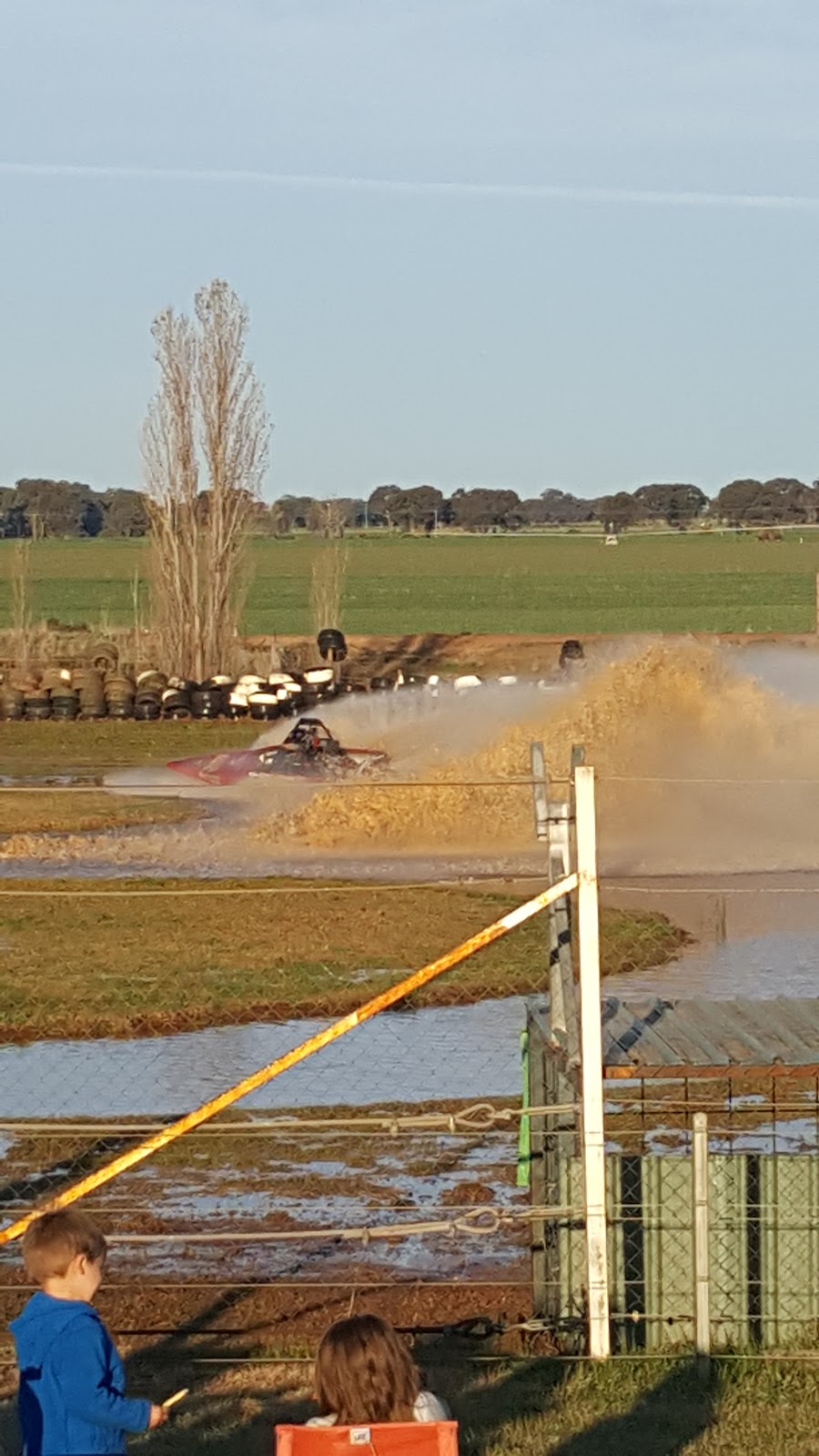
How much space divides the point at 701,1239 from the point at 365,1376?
2.79 meters

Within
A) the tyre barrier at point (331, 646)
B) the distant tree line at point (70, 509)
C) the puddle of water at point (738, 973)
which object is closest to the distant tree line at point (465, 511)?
the distant tree line at point (70, 509)

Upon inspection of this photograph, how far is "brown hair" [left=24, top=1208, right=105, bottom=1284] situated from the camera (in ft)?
18.0

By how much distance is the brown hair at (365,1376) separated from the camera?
5.24 m

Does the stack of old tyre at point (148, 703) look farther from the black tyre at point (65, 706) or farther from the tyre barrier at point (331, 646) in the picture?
the tyre barrier at point (331, 646)

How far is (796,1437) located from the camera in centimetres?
720

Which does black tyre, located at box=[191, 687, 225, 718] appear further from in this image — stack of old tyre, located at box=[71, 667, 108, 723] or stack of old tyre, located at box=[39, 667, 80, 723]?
stack of old tyre, located at box=[39, 667, 80, 723]

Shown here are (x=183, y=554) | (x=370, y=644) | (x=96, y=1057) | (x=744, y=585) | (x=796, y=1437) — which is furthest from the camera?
(x=744, y=585)

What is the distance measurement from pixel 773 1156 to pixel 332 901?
14.5m

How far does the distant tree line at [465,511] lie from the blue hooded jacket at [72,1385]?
4788 inches

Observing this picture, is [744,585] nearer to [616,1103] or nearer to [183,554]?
[183,554]

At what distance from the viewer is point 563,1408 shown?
7539 millimetres

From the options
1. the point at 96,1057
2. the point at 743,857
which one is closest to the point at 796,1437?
the point at 96,1057

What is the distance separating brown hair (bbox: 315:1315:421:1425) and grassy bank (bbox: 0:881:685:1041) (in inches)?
363

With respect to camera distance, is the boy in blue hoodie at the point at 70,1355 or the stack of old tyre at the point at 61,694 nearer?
the boy in blue hoodie at the point at 70,1355
